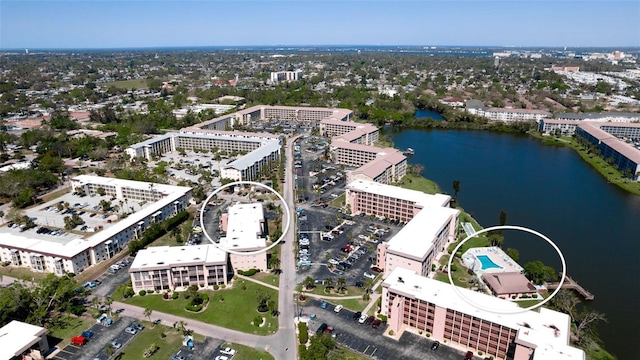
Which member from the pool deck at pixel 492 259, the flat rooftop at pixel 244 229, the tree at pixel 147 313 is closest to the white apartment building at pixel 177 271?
the flat rooftop at pixel 244 229

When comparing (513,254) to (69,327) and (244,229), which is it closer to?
(244,229)

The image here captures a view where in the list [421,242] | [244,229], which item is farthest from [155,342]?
[421,242]

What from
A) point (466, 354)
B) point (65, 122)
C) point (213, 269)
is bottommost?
point (466, 354)

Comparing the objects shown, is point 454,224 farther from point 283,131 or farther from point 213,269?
point 283,131

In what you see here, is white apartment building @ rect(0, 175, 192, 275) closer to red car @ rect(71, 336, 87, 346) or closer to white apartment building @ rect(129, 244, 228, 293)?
white apartment building @ rect(129, 244, 228, 293)

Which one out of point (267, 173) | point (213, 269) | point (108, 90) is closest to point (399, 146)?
point (267, 173)

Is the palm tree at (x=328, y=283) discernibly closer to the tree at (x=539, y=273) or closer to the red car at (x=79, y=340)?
the tree at (x=539, y=273)

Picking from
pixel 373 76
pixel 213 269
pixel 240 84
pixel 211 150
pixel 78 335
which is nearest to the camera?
pixel 78 335
